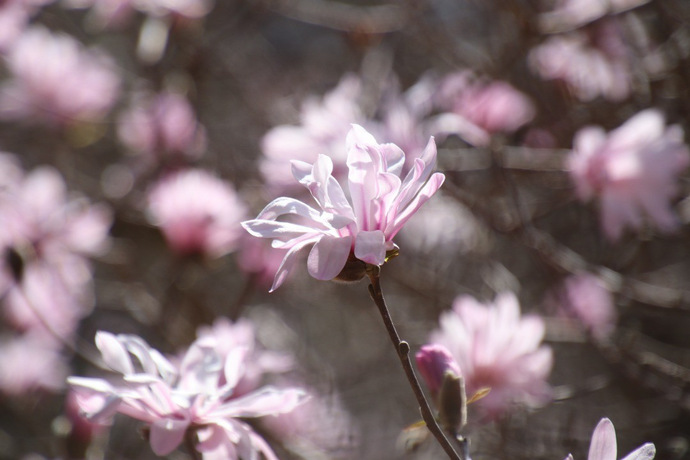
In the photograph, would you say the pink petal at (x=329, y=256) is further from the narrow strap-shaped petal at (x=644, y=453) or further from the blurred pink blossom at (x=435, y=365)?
the narrow strap-shaped petal at (x=644, y=453)

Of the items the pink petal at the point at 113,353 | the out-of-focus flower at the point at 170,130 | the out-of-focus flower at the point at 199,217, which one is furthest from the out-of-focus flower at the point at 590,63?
the pink petal at the point at 113,353

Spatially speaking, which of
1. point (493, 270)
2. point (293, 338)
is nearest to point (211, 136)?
point (293, 338)

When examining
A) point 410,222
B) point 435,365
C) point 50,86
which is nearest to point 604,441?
point 435,365

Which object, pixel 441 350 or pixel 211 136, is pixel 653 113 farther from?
pixel 211 136

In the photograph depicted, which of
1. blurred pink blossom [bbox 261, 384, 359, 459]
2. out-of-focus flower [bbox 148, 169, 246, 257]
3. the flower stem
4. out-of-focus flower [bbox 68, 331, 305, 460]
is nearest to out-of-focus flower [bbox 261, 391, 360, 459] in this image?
blurred pink blossom [bbox 261, 384, 359, 459]

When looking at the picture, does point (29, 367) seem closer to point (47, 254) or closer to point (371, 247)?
point (47, 254)

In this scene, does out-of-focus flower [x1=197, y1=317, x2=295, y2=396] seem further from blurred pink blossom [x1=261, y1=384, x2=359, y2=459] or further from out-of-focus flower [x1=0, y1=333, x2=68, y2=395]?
out-of-focus flower [x1=0, y1=333, x2=68, y2=395]
